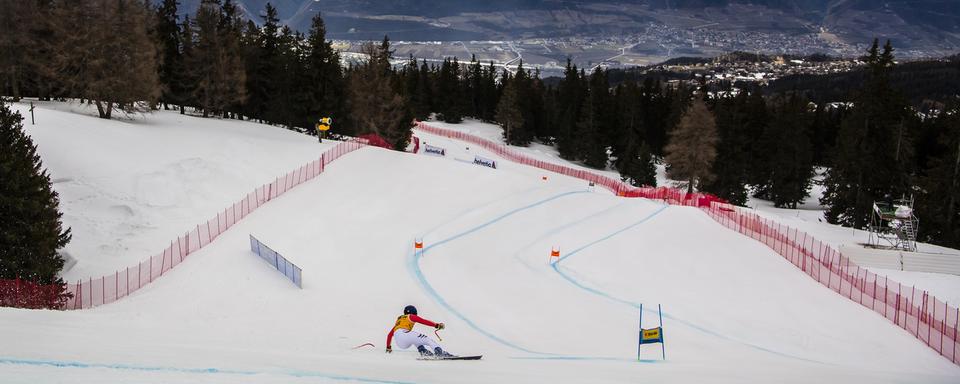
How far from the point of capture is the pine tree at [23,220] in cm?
2239

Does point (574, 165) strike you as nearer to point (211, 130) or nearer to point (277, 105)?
point (277, 105)

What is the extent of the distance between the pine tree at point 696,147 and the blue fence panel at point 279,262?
3945 centimetres

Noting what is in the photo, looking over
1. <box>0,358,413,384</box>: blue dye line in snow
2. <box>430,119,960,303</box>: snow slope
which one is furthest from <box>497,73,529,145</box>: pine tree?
<box>0,358,413,384</box>: blue dye line in snow

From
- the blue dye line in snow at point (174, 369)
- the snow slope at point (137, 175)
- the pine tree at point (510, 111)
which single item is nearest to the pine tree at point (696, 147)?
the snow slope at point (137, 175)

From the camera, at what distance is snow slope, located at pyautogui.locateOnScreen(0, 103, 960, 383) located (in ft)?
48.3

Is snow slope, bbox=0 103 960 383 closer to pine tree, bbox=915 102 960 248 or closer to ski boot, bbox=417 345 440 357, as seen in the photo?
ski boot, bbox=417 345 440 357

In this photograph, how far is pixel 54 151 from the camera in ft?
114

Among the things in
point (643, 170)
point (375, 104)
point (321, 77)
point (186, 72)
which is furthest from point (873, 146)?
point (186, 72)

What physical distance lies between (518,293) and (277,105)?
48.2 m

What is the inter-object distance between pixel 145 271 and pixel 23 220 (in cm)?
424

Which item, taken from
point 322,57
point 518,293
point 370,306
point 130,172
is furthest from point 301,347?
point 322,57

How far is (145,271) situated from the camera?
2539 centimetres

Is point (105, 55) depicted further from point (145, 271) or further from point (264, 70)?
point (145, 271)

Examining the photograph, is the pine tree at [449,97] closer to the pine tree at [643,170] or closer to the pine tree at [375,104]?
the pine tree at [375,104]
